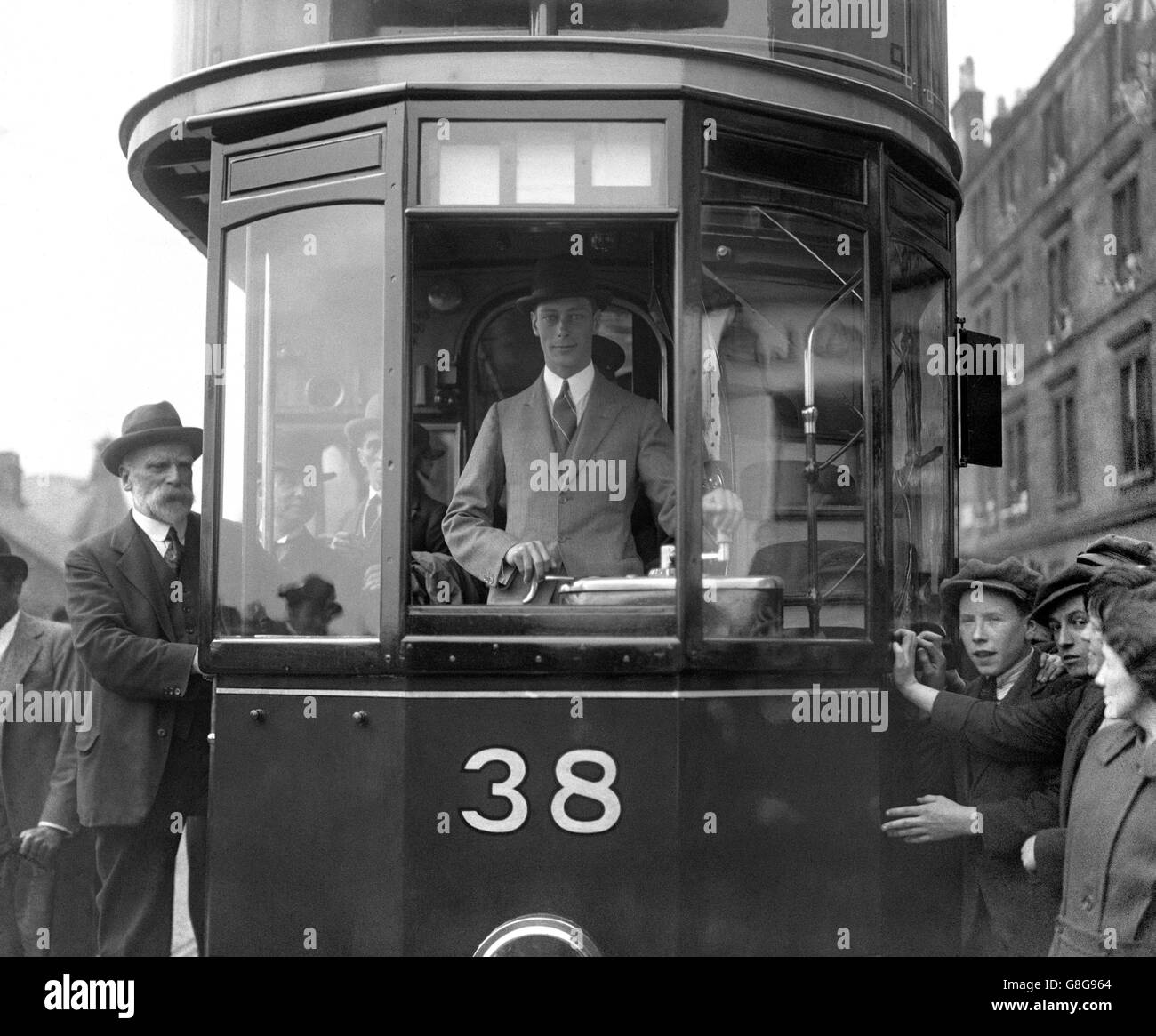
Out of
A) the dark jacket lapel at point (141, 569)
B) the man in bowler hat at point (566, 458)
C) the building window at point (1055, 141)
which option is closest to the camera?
the man in bowler hat at point (566, 458)

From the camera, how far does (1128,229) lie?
753 centimetres

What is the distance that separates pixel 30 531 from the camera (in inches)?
499

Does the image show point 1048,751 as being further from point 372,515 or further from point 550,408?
point 372,515

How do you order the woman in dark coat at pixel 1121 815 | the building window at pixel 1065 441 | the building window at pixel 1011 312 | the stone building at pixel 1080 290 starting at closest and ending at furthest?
1. the woman in dark coat at pixel 1121 815
2. the stone building at pixel 1080 290
3. the building window at pixel 1065 441
4. the building window at pixel 1011 312

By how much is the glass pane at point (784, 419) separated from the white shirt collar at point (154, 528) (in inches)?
75.0

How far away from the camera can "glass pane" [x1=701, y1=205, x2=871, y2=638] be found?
12.6 feet

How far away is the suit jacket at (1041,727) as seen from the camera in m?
3.51

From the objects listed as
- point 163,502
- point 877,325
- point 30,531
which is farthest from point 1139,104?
point 30,531

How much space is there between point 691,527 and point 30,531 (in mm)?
10354

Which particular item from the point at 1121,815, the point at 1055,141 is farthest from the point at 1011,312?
the point at 1121,815

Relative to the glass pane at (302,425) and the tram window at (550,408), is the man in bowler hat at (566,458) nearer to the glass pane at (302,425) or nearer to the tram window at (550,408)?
the tram window at (550,408)

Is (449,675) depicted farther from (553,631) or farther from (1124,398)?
(1124,398)

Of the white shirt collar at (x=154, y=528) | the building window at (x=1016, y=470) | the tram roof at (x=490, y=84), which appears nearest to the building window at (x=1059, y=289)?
the building window at (x=1016, y=470)

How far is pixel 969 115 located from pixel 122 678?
10.1m
